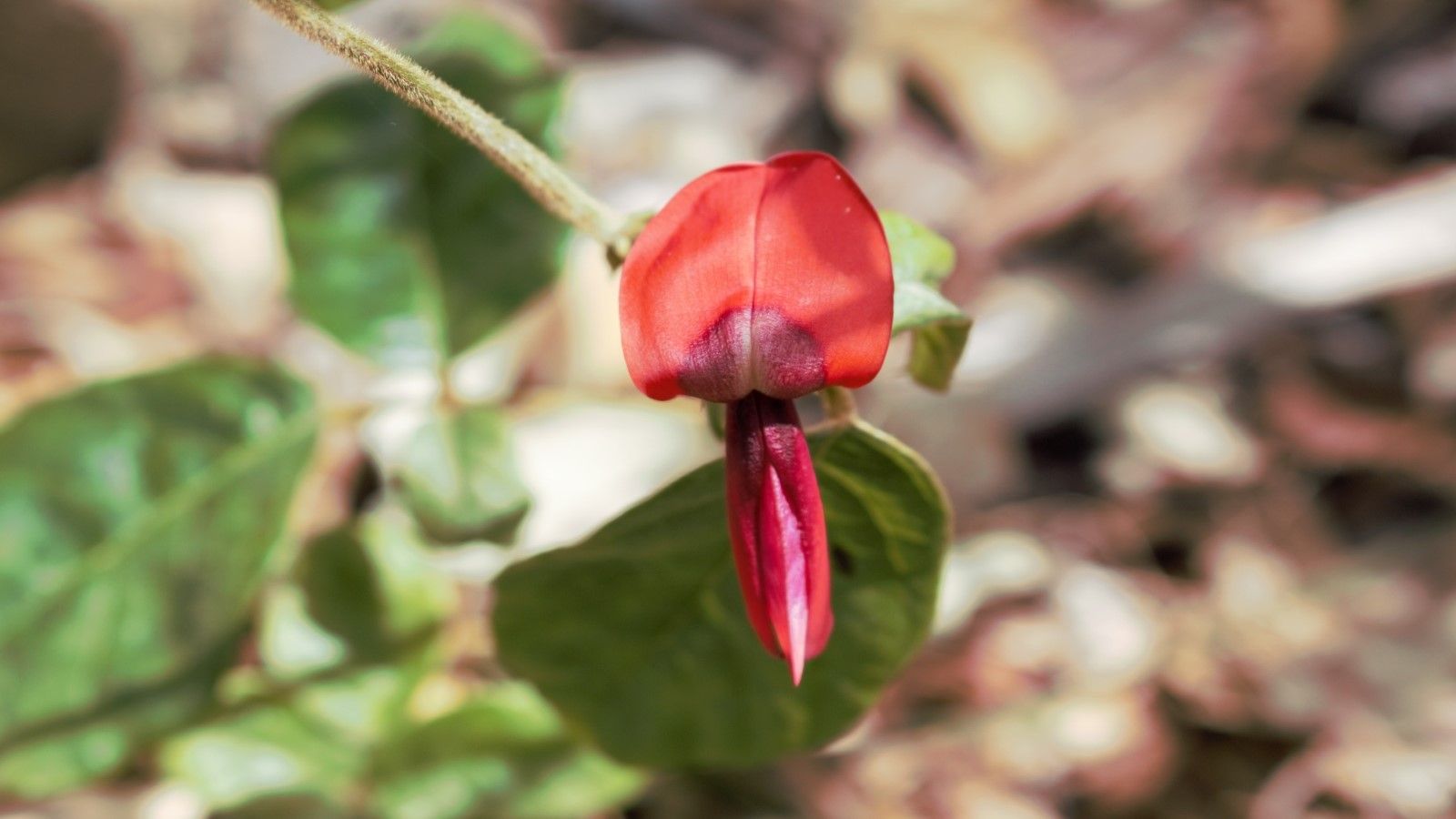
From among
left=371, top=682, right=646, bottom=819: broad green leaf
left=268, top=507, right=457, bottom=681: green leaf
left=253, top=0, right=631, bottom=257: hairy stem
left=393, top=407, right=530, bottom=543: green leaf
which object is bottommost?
left=371, top=682, right=646, bottom=819: broad green leaf

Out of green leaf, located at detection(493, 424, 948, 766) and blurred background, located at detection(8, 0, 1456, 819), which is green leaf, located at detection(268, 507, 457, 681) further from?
green leaf, located at detection(493, 424, 948, 766)

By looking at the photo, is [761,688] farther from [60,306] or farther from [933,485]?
[60,306]

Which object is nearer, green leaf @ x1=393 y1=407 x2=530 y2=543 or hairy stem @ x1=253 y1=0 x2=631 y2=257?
hairy stem @ x1=253 y1=0 x2=631 y2=257

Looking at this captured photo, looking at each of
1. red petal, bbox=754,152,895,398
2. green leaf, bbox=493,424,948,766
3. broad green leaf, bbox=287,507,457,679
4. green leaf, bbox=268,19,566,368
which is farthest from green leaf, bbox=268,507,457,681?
red petal, bbox=754,152,895,398

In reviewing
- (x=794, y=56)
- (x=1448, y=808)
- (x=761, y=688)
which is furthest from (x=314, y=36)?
(x=794, y=56)

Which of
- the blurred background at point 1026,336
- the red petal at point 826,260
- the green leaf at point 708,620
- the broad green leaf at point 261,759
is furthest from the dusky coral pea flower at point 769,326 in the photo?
the broad green leaf at point 261,759

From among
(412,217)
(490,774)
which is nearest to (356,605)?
(490,774)

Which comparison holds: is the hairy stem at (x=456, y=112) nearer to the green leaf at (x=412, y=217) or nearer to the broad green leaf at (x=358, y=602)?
the green leaf at (x=412, y=217)
